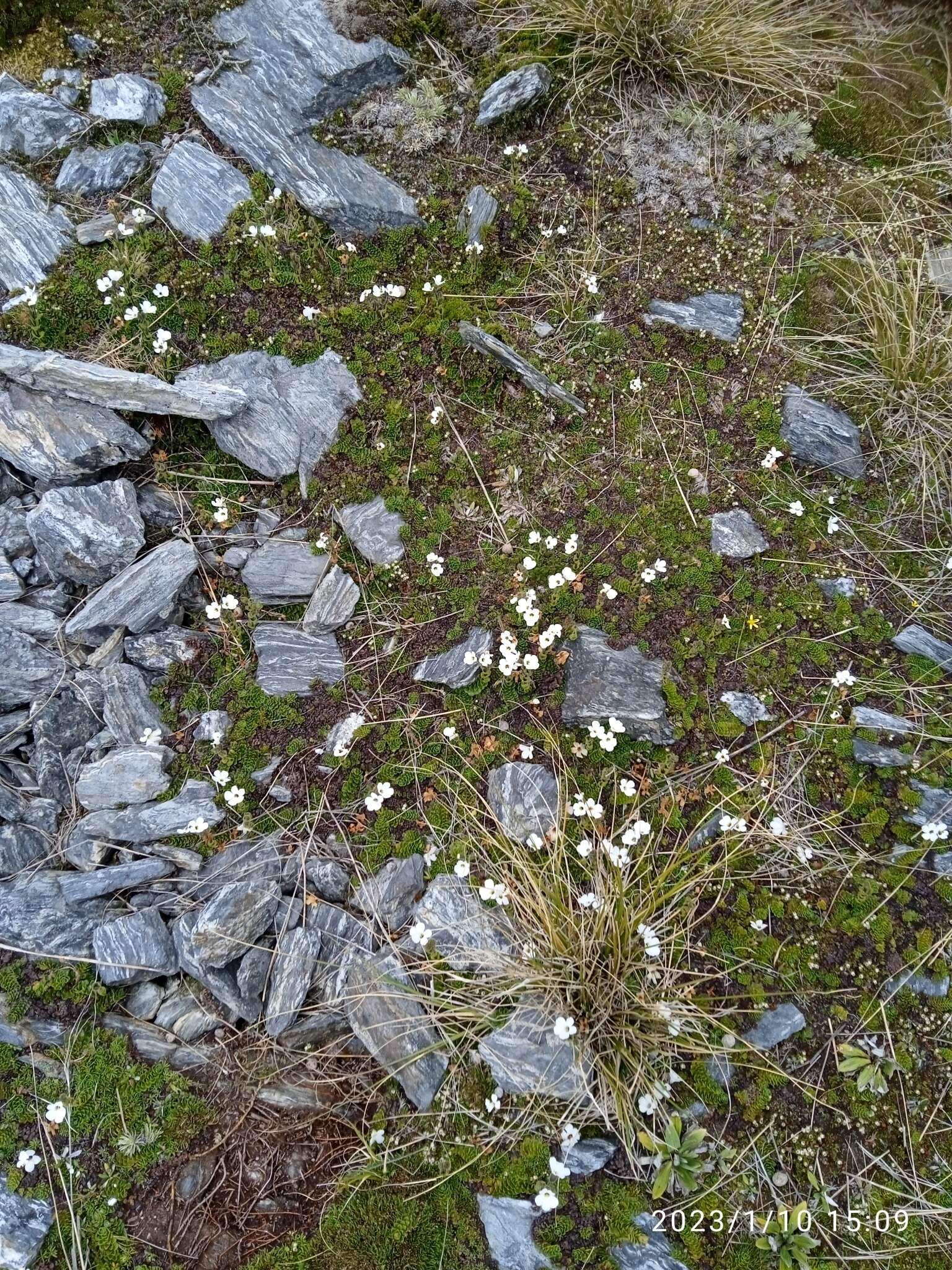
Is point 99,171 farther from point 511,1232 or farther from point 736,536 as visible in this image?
point 511,1232

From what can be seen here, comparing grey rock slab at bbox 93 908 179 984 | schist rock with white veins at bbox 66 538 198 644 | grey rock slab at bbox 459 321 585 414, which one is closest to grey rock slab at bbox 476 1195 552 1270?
grey rock slab at bbox 93 908 179 984

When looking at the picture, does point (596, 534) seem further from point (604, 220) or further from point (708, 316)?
point (604, 220)

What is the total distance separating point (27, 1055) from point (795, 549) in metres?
5.65

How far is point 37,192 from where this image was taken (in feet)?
19.1

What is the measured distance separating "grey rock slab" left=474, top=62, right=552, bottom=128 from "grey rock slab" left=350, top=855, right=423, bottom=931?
18.9ft

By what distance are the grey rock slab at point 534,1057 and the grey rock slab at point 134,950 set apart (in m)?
1.89

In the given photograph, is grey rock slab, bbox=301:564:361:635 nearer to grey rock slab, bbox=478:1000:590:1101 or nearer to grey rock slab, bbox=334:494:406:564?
grey rock slab, bbox=334:494:406:564

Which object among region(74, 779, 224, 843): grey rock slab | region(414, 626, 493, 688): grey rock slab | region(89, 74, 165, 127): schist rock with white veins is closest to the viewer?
region(74, 779, 224, 843): grey rock slab

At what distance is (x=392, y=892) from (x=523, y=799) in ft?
3.10

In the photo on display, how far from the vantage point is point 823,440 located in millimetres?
5578

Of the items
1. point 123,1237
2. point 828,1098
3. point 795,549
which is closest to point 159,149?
point 795,549

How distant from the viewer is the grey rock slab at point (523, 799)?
4.60m

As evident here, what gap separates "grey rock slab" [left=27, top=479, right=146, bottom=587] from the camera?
5.19 meters

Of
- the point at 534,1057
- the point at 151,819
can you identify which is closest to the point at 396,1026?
the point at 534,1057
